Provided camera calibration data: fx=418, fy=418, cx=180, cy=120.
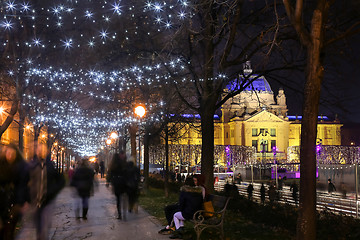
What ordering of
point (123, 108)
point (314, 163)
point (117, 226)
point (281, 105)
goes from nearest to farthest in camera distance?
point (314, 163)
point (117, 226)
point (123, 108)
point (281, 105)

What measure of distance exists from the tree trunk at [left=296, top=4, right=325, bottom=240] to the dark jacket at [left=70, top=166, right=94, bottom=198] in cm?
768

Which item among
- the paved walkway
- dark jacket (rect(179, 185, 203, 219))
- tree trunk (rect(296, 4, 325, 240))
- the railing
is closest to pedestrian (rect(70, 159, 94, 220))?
the paved walkway

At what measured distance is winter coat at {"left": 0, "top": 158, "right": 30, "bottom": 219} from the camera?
19.6 ft

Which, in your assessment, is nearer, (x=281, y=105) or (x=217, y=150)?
(x=217, y=150)

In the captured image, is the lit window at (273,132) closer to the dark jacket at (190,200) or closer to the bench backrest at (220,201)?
the bench backrest at (220,201)

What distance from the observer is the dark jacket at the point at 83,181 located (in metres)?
12.8

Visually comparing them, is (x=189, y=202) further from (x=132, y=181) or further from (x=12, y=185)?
(x=132, y=181)

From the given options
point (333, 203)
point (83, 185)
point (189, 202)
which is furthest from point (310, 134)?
point (333, 203)

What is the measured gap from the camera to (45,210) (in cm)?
858

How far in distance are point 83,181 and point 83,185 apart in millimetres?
257

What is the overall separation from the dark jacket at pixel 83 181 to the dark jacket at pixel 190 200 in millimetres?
4712

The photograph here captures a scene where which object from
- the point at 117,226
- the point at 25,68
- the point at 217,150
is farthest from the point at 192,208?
the point at 217,150

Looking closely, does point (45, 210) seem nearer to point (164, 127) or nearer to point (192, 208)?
point (192, 208)

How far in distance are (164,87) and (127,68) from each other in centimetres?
276
